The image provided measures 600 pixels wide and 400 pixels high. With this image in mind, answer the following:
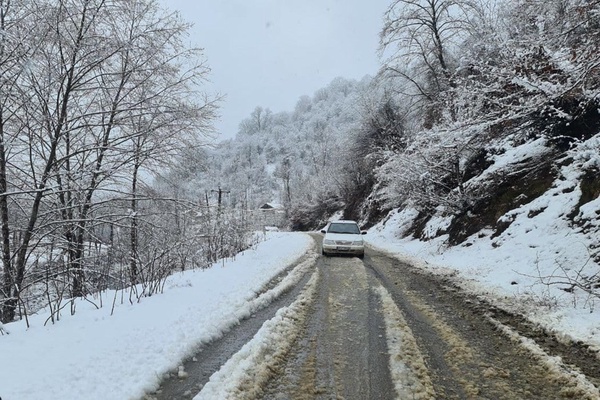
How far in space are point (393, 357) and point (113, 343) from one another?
11.2 ft

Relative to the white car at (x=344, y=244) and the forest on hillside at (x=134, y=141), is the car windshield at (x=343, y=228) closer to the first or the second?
the white car at (x=344, y=244)

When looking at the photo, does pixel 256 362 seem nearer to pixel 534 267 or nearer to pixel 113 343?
pixel 113 343

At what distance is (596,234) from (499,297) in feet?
7.73

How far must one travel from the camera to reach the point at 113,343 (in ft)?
15.2

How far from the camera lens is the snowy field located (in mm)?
5496

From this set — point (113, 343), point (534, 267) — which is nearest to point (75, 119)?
point (113, 343)

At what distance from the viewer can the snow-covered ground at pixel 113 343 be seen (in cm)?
354

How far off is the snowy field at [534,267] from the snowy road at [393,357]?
0.53 meters

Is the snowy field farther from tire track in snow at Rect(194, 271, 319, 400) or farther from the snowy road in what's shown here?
tire track in snow at Rect(194, 271, 319, 400)

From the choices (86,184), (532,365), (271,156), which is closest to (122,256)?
(86,184)

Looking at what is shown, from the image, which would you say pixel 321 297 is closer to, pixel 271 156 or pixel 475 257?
pixel 475 257

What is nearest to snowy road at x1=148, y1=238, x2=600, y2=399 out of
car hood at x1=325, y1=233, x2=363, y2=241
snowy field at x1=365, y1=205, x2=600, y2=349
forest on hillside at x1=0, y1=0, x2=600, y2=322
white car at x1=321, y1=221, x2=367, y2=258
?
snowy field at x1=365, y1=205, x2=600, y2=349

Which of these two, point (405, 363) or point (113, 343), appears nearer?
point (405, 363)

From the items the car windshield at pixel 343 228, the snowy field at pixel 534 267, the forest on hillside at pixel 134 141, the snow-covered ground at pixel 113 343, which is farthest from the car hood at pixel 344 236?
the snow-covered ground at pixel 113 343
